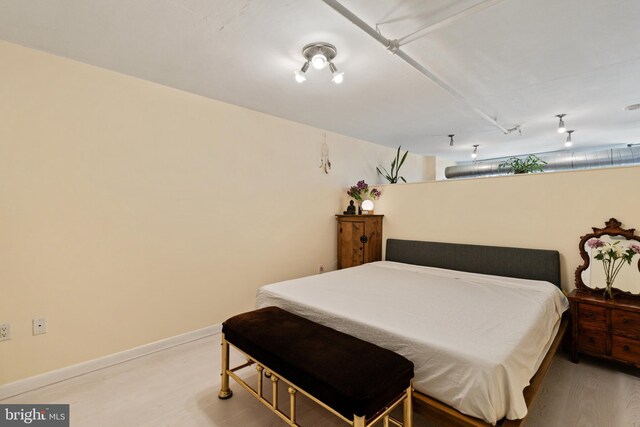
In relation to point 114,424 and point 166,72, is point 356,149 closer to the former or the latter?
point 166,72

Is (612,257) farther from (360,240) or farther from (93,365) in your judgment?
(93,365)

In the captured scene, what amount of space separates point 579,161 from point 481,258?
3.41 m

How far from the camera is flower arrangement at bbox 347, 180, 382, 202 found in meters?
4.14

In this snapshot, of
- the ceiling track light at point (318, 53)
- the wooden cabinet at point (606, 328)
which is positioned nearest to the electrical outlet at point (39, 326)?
the ceiling track light at point (318, 53)

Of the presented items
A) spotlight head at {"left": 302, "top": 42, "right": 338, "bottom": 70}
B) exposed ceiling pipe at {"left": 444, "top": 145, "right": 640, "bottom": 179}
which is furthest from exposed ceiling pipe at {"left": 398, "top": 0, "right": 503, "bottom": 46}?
exposed ceiling pipe at {"left": 444, "top": 145, "right": 640, "bottom": 179}

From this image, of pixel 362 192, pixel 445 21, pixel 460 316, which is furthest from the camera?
pixel 362 192

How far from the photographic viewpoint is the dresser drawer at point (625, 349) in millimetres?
2123

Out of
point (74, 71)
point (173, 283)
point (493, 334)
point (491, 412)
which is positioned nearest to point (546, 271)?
point (493, 334)

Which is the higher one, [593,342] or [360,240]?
[360,240]

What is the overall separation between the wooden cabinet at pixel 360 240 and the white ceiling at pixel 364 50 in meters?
1.41

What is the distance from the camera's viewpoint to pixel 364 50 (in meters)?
2.11

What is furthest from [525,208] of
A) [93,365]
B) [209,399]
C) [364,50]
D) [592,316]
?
[93,365]

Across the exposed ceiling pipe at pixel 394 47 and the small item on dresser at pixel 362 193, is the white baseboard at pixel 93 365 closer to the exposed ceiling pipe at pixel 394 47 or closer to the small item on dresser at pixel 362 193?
the small item on dresser at pixel 362 193

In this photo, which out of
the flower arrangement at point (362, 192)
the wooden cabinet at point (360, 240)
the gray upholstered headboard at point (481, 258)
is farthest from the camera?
the flower arrangement at point (362, 192)
